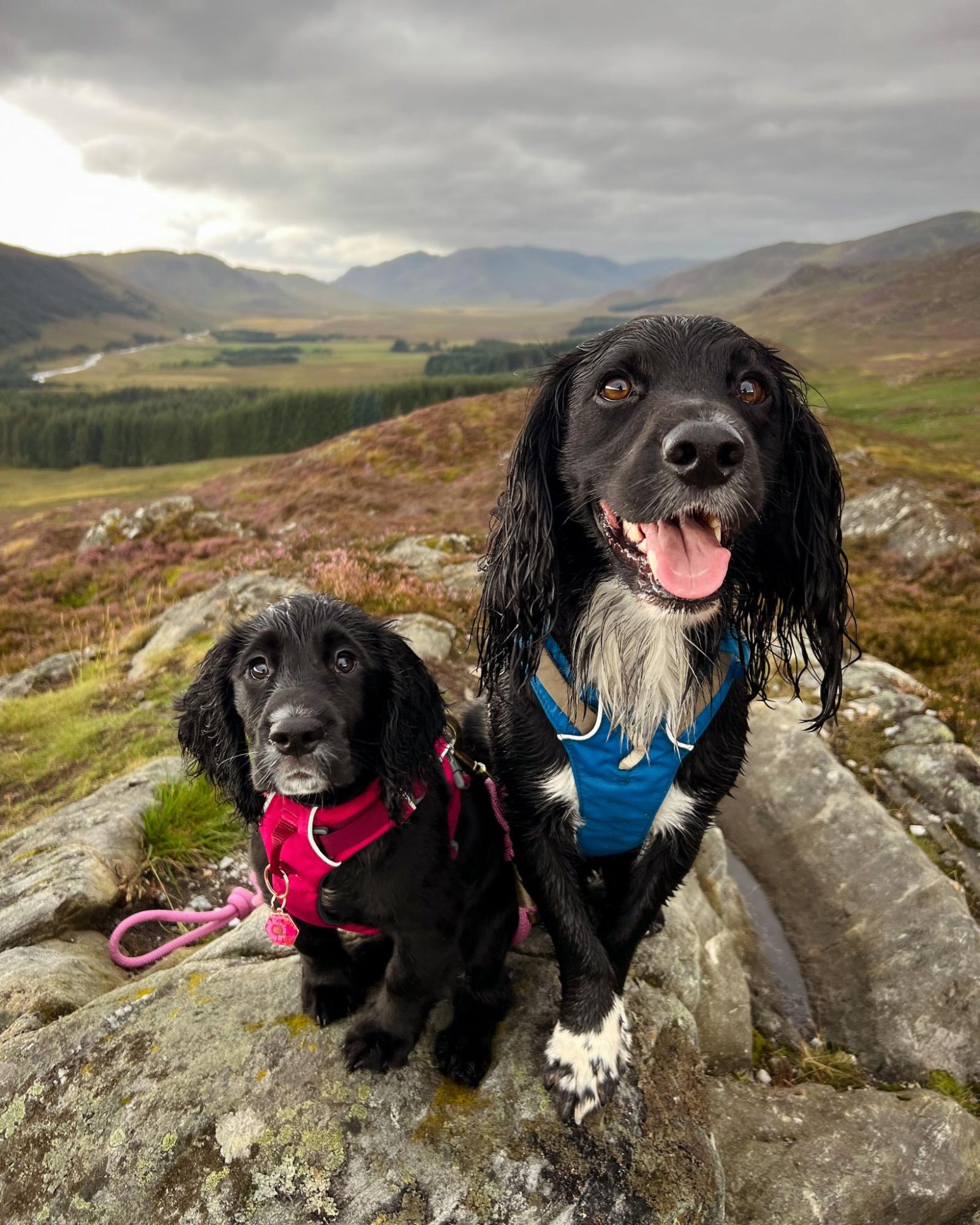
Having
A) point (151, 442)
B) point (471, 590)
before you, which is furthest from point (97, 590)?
point (151, 442)

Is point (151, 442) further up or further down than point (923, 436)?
further down

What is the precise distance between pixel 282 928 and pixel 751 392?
296cm

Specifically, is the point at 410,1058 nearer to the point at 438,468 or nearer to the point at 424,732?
the point at 424,732

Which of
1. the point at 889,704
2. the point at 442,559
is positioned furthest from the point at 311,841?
the point at 442,559

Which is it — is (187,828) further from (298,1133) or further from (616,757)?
(616,757)

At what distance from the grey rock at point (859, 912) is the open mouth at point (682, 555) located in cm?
251

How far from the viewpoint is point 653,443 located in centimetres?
251

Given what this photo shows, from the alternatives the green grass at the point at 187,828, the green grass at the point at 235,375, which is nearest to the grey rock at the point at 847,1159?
the green grass at the point at 187,828

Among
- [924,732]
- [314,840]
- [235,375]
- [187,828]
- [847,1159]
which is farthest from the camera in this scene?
[235,375]

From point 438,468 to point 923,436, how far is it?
33.8 m

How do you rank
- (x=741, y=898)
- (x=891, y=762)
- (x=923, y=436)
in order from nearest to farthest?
(x=741, y=898) → (x=891, y=762) → (x=923, y=436)

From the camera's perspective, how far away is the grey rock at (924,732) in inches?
259

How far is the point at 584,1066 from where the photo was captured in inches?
112

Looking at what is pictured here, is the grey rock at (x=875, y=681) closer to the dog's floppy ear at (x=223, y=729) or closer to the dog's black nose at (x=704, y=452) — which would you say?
the dog's black nose at (x=704, y=452)
